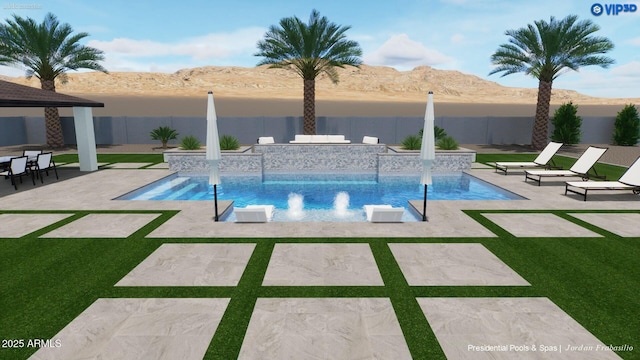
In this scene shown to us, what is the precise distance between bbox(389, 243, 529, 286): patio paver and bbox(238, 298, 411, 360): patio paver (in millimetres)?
1147

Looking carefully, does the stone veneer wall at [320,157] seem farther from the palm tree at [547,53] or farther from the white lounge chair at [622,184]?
the palm tree at [547,53]

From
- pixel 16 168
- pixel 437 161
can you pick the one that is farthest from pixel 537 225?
pixel 16 168

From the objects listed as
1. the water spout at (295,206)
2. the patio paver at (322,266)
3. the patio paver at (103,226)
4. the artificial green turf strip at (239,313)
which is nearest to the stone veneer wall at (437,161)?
the water spout at (295,206)

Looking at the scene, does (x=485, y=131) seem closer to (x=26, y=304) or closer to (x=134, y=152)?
(x=134, y=152)

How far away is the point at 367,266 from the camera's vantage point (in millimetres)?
6449

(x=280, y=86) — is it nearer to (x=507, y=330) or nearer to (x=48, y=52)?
(x=48, y=52)

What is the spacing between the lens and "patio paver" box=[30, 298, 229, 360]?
4191 millimetres

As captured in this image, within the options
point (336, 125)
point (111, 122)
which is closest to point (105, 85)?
point (111, 122)

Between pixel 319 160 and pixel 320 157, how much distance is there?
15 centimetres

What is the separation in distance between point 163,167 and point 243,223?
9.98m

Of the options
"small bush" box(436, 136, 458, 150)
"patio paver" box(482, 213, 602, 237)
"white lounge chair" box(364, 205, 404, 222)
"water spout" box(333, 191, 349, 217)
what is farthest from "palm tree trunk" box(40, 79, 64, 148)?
"patio paver" box(482, 213, 602, 237)

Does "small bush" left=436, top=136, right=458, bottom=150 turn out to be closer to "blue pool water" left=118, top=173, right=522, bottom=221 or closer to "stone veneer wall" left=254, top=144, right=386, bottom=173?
"blue pool water" left=118, top=173, right=522, bottom=221

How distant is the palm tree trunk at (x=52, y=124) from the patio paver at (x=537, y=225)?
2619 centimetres

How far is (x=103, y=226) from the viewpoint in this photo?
856 cm
